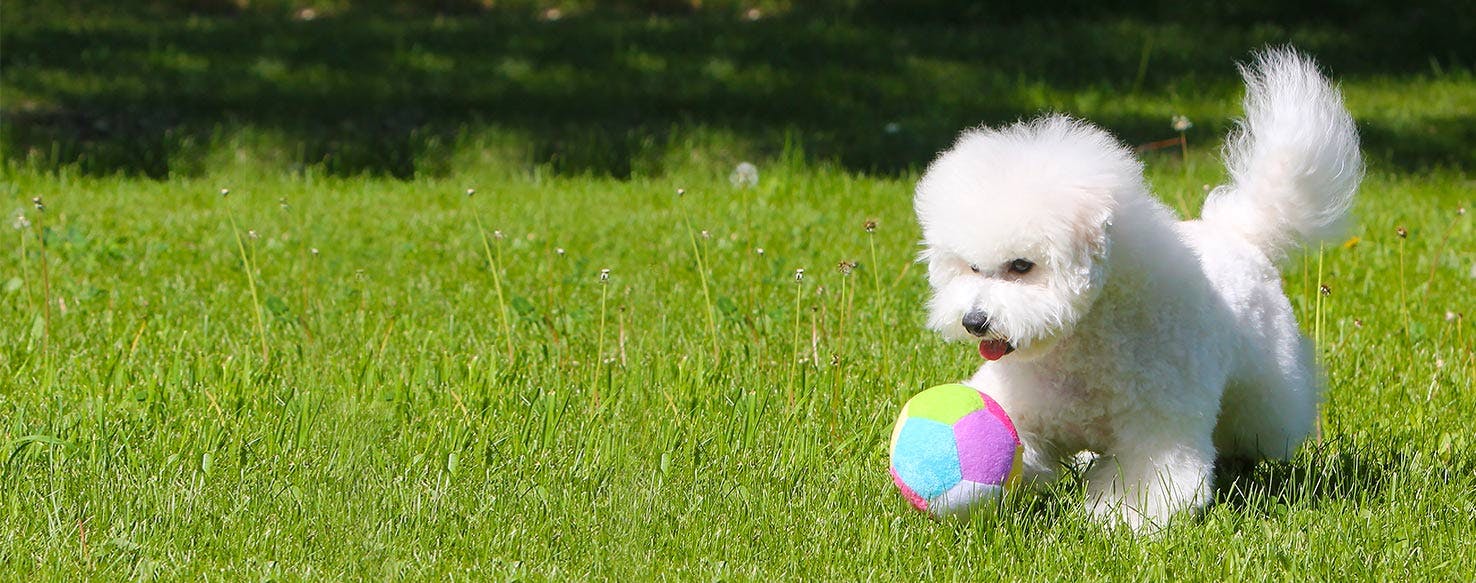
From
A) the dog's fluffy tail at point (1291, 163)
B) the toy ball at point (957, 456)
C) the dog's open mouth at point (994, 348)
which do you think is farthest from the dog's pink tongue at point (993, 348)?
the dog's fluffy tail at point (1291, 163)

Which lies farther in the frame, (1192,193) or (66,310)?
(1192,193)

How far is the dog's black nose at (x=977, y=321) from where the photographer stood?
305cm

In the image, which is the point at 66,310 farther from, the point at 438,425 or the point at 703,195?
the point at 703,195

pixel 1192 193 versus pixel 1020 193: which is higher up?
pixel 1020 193

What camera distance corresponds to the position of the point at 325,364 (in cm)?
443

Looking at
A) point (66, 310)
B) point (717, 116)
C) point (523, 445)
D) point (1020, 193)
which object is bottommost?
point (717, 116)

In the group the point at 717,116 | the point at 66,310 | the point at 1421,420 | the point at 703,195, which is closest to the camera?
the point at 1421,420

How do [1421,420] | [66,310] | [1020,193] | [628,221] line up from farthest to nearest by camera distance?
1. [628,221]
2. [66,310]
3. [1421,420]
4. [1020,193]

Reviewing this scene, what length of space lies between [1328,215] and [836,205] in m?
4.16

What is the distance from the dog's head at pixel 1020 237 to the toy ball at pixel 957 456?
0.19 meters

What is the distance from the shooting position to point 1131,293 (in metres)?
3.33

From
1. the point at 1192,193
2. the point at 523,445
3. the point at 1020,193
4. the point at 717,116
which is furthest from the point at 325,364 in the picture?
the point at 717,116

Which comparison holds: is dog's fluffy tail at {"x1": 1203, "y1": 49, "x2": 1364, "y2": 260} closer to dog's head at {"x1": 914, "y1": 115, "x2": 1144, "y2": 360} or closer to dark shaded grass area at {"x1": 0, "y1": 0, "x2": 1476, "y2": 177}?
dog's head at {"x1": 914, "y1": 115, "x2": 1144, "y2": 360}

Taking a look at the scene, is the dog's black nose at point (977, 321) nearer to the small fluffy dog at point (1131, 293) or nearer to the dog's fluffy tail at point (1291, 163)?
the small fluffy dog at point (1131, 293)
